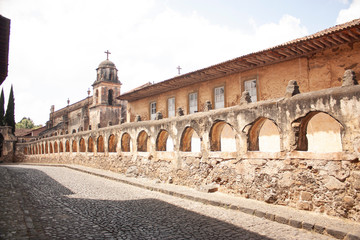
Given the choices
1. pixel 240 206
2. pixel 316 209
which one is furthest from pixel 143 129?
pixel 316 209

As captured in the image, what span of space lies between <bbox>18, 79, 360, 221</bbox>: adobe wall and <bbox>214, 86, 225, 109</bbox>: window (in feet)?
10.4

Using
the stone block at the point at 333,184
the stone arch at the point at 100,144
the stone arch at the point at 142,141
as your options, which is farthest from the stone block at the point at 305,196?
the stone arch at the point at 100,144

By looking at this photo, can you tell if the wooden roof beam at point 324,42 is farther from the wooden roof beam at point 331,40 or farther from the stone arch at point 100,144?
the stone arch at point 100,144

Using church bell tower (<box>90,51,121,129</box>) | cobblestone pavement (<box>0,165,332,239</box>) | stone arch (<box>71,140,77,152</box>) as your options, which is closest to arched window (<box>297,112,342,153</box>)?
cobblestone pavement (<box>0,165,332,239</box>)

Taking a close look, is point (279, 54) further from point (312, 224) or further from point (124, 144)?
point (124, 144)

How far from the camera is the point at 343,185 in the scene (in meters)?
5.67

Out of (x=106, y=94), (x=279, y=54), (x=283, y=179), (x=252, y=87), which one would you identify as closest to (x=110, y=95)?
(x=106, y=94)

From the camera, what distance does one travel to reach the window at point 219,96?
46.0ft

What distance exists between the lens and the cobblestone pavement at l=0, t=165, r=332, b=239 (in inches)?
192

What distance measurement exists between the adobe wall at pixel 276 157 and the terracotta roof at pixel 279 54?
295 cm

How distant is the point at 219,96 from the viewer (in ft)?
46.5

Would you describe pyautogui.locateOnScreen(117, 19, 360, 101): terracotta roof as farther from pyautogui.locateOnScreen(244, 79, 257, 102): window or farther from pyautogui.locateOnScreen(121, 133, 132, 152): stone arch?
pyautogui.locateOnScreen(121, 133, 132, 152): stone arch

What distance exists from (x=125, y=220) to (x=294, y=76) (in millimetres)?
8924

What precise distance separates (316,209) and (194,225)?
2832mm
